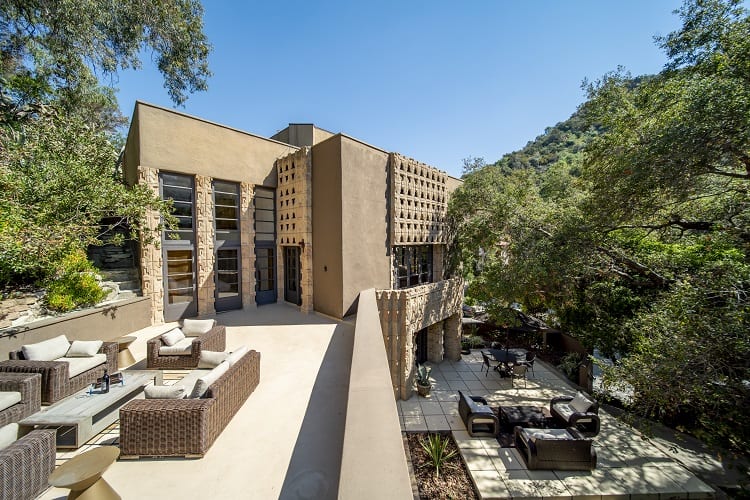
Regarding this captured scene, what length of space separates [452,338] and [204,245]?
38.5ft

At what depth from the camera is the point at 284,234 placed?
1026 centimetres

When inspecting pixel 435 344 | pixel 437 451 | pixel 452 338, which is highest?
pixel 452 338

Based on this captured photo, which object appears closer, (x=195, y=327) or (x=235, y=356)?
(x=235, y=356)

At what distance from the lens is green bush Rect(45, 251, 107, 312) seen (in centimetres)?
654

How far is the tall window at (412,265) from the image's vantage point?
11078 mm

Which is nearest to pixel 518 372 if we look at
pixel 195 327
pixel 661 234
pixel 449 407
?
pixel 449 407

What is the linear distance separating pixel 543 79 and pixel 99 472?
15.1m

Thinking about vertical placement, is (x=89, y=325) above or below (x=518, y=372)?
above

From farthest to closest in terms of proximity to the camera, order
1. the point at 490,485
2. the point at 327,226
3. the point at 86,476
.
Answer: the point at 327,226
the point at 490,485
the point at 86,476

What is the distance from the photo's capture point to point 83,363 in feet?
15.3

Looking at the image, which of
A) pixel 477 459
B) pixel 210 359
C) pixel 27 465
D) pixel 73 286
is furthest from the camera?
pixel 477 459

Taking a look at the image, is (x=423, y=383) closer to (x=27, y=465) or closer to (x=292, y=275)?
(x=292, y=275)

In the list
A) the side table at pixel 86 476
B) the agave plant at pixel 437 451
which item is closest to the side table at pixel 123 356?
the side table at pixel 86 476

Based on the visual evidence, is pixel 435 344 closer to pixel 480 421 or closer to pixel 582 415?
pixel 480 421
